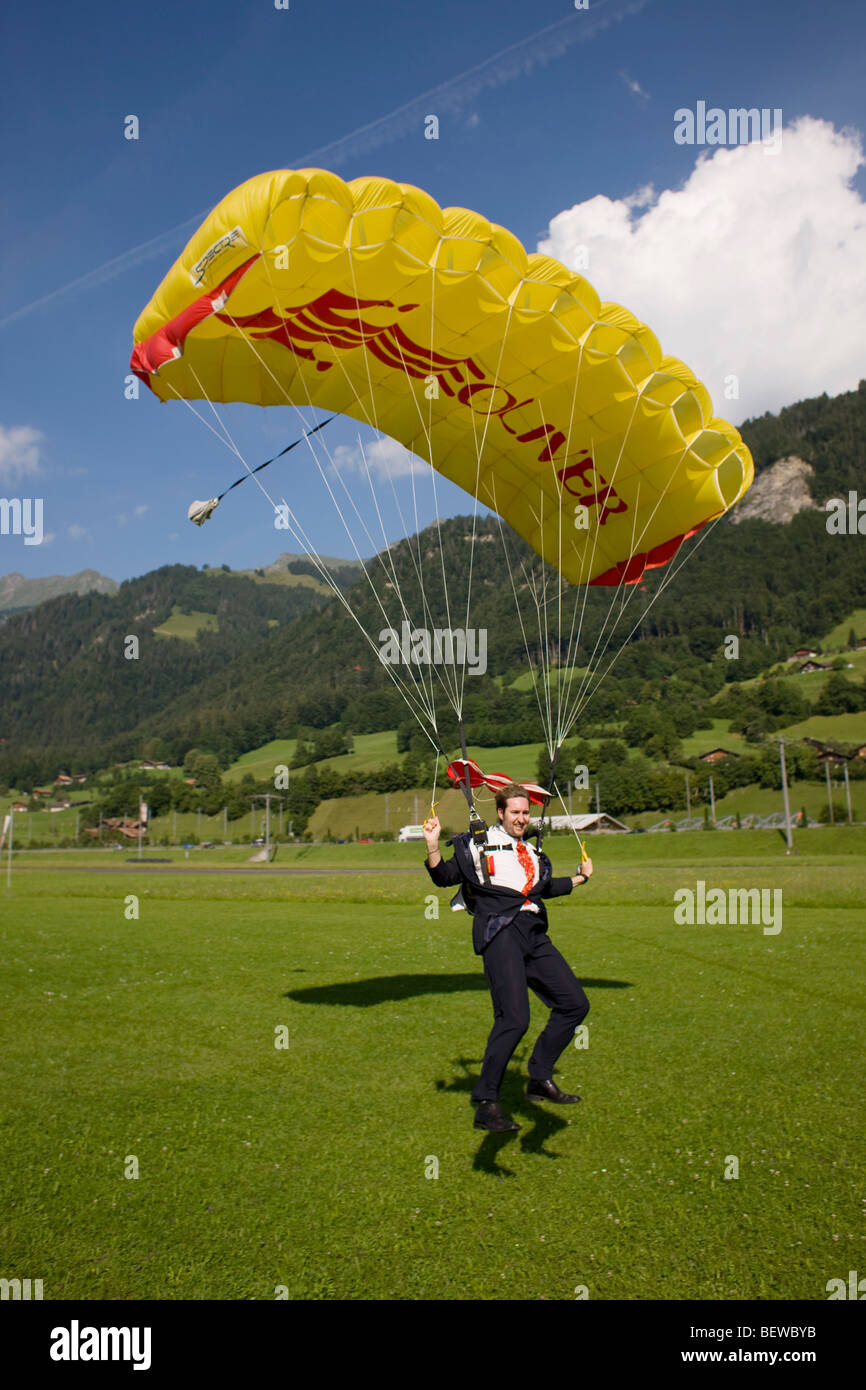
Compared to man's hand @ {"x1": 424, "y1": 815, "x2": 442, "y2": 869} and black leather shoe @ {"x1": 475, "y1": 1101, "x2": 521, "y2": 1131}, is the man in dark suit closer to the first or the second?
man's hand @ {"x1": 424, "y1": 815, "x2": 442, "y2": 869}

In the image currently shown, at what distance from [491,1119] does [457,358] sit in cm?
707

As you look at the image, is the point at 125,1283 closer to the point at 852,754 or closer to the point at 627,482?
the point at 627,482

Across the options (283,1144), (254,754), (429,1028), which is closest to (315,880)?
(429,1028)

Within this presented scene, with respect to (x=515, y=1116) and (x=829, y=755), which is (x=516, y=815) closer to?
(x=515, y=1116)

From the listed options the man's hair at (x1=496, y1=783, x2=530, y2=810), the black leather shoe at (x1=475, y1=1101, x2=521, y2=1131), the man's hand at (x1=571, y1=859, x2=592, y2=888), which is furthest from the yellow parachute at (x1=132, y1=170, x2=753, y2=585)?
the black leather shoe at (x1=475, y1=1101, x2=521, y2=1131)

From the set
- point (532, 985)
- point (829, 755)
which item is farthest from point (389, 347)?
point (829, 755)

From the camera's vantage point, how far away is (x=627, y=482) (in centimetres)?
984

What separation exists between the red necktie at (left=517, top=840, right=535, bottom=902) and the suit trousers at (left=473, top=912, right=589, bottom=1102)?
0.19 metres

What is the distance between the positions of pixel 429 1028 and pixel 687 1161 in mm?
3469

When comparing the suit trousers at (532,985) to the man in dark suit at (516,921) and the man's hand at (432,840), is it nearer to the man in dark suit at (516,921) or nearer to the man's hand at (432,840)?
the man in dark suit at (516,921)

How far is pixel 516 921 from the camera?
5.54 meters

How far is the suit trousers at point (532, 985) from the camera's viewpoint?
5.15 m

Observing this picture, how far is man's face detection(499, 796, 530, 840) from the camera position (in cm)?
571

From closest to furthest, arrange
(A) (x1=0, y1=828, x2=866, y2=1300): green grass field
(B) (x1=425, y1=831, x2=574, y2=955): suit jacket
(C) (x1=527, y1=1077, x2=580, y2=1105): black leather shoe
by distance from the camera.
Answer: (A) (x1=0, y1=828, x2=866, y2=1300): green grass field < (C) (x1=527, y1=1077, x2=580, y2=1105): black leather shoe < (B) (x1=425, y1=831, x2=574, y2=955): suit jacket
